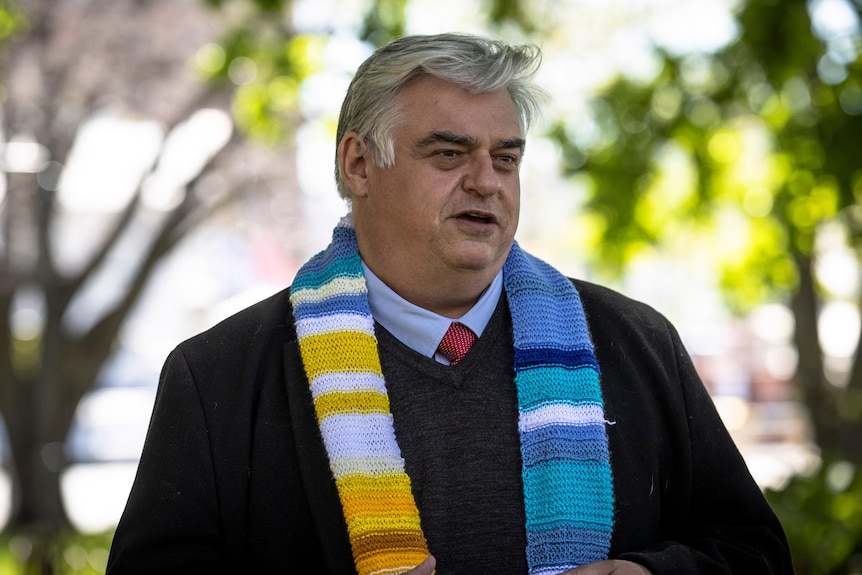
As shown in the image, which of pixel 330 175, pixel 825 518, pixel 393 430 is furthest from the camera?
pixel 330 175

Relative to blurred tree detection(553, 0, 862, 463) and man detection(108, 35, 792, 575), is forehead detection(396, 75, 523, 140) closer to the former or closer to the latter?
man detection(108, 35, 792, 575)

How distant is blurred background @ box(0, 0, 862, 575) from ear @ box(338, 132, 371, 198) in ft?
1.84

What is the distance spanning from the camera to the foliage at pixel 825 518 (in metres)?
4.97

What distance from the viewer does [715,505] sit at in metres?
2.52

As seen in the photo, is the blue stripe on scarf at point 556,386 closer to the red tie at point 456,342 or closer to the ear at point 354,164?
the red tie at point 456,342

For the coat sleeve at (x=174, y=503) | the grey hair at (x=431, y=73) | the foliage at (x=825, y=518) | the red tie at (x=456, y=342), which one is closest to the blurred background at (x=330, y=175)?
the foliage at (x=825, y=518)

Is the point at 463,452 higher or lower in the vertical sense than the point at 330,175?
lower

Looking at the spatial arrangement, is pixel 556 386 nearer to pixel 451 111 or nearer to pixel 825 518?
pixel 451 111

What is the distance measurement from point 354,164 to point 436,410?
25.2 inches

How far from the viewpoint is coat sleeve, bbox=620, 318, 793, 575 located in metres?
2.46

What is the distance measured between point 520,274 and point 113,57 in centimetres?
942

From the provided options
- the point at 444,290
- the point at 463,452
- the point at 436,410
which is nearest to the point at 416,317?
the point at 444,290

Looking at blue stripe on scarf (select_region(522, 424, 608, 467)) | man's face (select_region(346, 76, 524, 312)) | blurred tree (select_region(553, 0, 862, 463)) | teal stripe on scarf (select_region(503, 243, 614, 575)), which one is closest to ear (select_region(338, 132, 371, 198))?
man's face (select_region(346, 76, 524, 312))

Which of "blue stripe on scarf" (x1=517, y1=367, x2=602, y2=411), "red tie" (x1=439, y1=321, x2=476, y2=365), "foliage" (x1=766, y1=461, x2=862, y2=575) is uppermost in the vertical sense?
"red tie" (x1=439, y1=321, x2=476, y2=365)
